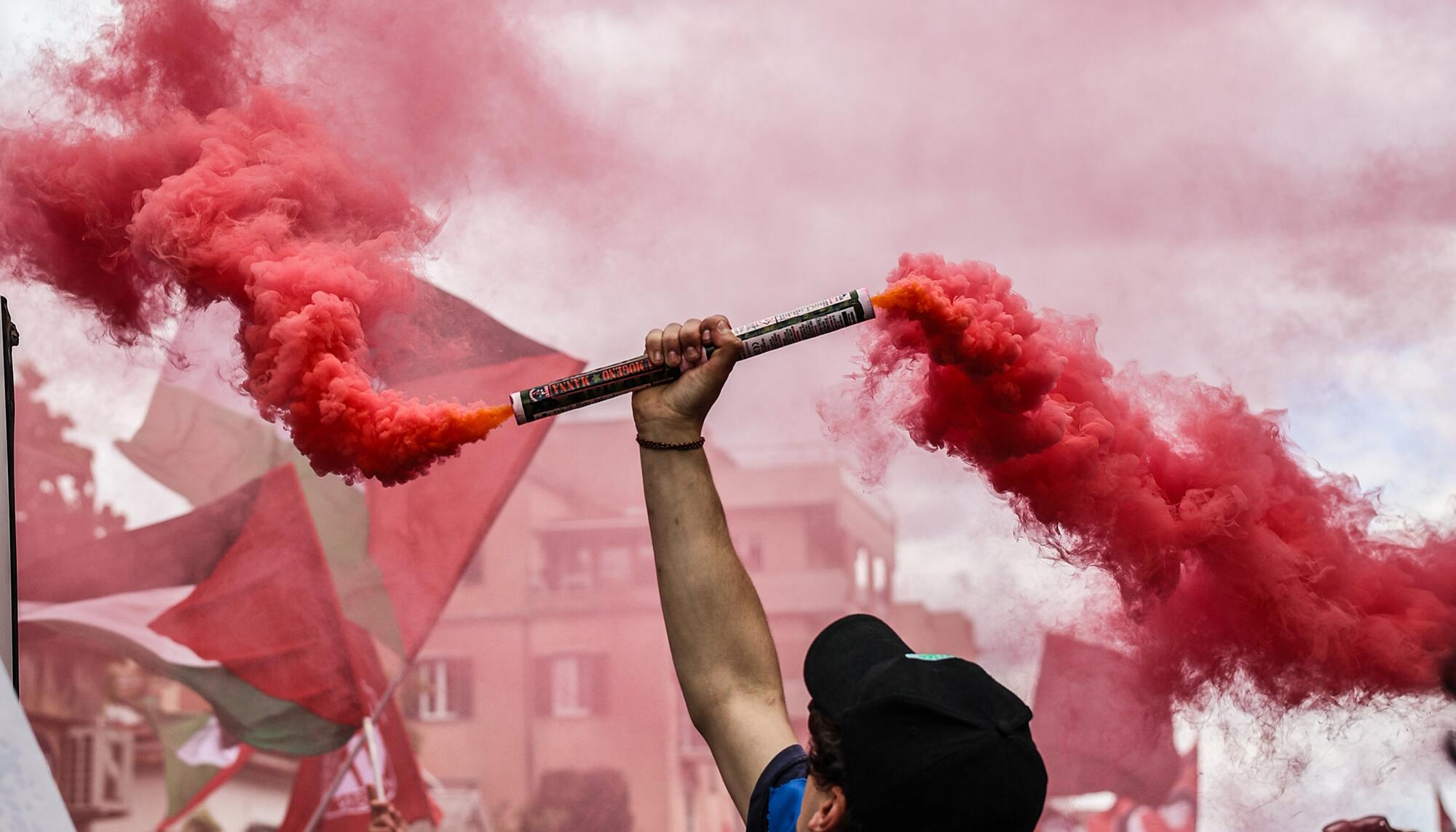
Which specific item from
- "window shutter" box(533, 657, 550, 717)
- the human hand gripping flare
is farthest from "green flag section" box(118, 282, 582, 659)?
the human hand gripping flare

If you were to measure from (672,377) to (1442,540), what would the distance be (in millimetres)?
2463

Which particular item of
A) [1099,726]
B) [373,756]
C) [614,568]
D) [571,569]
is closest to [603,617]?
[614,568]

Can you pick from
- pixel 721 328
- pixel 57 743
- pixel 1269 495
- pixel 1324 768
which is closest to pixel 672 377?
pixel 721 328

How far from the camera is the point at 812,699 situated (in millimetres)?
1604

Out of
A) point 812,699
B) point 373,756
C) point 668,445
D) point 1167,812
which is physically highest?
point 668,445

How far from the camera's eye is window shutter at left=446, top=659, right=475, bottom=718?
47.6ft

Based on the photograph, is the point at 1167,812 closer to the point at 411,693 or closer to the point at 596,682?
the point at 596,682

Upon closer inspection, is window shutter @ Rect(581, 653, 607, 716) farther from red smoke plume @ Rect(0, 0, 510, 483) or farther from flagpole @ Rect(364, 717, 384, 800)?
red smoke plume @ Rect(0, 0, 510, 483)

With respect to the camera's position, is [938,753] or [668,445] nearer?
[938,753]

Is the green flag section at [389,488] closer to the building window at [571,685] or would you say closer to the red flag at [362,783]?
the red flag at [362,783]

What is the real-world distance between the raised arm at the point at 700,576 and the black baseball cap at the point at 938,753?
0.41 meters

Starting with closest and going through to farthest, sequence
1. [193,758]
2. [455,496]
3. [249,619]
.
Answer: [249,619] < [455,496] < [193,758]

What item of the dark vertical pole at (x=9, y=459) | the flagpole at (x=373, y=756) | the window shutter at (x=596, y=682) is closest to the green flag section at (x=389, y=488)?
the flagpole at (x=373, y=756)

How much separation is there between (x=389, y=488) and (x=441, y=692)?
6.14 m
